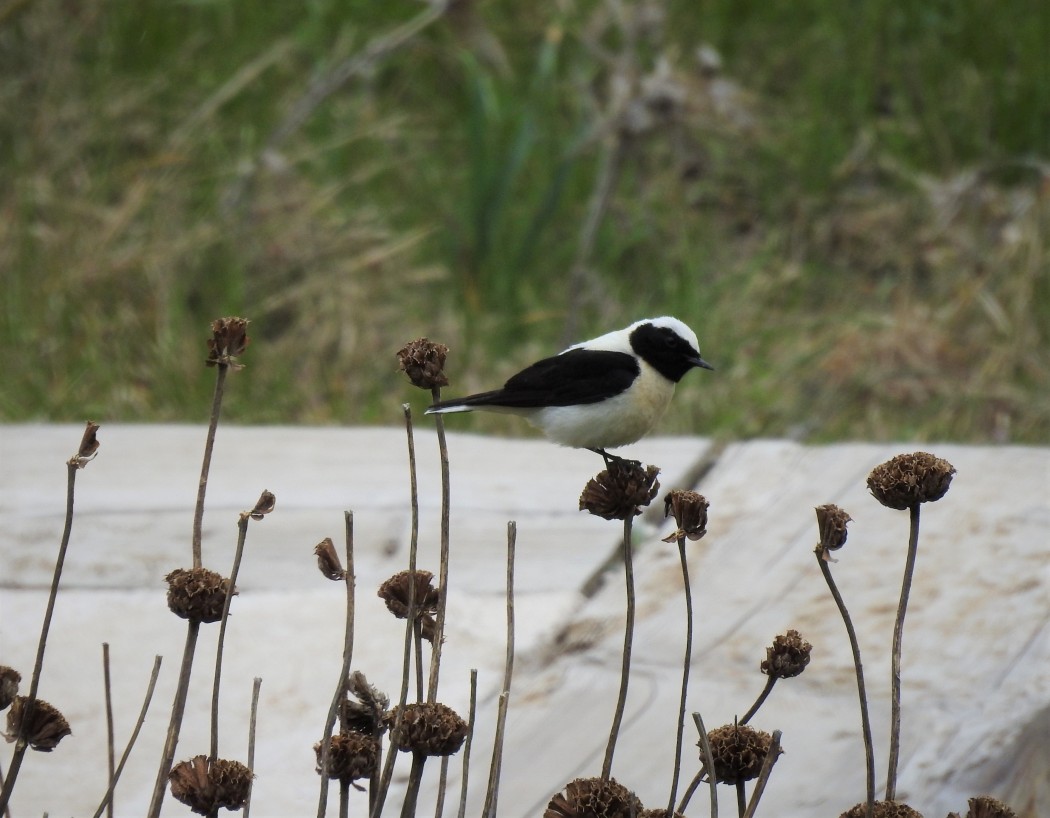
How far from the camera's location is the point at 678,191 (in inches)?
275

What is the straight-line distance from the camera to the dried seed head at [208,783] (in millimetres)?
1346

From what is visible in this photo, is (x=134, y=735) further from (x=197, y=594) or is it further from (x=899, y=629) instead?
(x=899, y=629)

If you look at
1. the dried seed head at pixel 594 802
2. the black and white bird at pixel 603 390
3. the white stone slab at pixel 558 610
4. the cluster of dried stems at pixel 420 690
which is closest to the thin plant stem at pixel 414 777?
the cluster of dried stems at pixel 420 690

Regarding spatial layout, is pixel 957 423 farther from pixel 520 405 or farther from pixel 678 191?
pixel 520 405

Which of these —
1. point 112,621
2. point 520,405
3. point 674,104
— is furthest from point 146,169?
point 520,405

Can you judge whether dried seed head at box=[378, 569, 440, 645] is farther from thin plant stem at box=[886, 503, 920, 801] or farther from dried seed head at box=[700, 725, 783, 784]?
thin plant stem at box=[886, 503, 920, 801]

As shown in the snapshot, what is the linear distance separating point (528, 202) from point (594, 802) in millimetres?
5370

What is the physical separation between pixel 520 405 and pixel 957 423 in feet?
9.10

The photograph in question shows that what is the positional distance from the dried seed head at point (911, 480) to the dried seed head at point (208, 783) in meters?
0.63

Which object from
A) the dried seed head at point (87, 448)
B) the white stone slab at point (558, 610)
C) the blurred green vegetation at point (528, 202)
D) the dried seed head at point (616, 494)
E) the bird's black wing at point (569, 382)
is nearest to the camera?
the dried seed head at point (87, 448)

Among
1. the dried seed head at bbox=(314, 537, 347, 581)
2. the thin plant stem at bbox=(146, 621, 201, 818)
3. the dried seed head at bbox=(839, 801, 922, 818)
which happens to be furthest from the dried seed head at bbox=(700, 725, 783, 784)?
the thin plant stem at bbox=(146, 621, 201, 818)

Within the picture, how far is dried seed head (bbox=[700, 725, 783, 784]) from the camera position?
148 cm

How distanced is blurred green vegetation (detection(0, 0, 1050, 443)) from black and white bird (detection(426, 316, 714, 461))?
2123 millimetres

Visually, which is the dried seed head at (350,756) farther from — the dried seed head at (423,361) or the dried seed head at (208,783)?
the dried seed head at (423,361)
